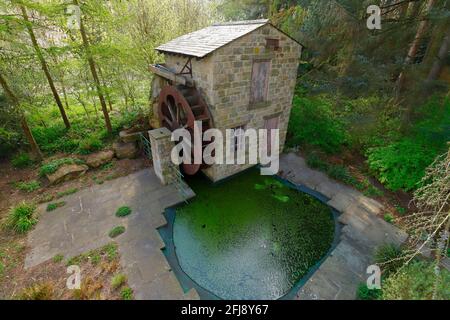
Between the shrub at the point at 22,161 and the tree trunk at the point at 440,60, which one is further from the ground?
the tree trunk at the point at 440,60

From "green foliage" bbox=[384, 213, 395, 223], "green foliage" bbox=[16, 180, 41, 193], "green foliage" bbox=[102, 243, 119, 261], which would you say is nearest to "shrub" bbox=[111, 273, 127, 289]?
"green foliage" bbox=[102, 243, 119, 261]

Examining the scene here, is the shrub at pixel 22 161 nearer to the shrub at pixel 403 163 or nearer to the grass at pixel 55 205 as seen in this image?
the grass at pixel 55 205

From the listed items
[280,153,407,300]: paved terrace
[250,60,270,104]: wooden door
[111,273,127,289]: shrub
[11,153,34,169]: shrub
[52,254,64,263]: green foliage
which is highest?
[250,60,270,104]: wooden door

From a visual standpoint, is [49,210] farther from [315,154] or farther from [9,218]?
[315,154]

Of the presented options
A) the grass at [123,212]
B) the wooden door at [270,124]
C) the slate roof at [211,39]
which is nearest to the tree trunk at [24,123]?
the grass at [123,212]

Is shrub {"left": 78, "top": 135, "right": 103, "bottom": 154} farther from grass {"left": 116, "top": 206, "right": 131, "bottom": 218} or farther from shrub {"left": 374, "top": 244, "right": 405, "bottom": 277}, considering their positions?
shrub {"left": 374, "top": 244, "right": 405, "bottom": 277}

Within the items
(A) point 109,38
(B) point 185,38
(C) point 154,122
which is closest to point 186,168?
(C) point 154,122
